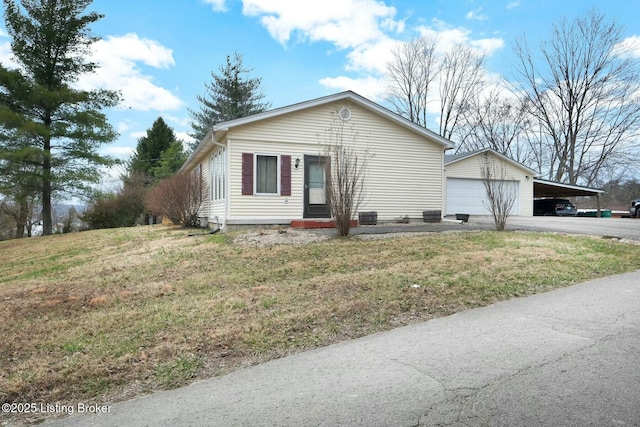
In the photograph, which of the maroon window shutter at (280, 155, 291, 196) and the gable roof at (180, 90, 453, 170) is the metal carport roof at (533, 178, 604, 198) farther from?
the maroon window shutter at (280, 155, 291, 196)

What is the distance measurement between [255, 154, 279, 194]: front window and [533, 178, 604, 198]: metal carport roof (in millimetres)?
15316

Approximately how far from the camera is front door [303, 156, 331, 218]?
39.2 ft

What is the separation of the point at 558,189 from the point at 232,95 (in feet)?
81.2

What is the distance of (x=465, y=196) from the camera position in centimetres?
1788

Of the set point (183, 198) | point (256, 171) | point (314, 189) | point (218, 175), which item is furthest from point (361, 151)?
point (183, 198)

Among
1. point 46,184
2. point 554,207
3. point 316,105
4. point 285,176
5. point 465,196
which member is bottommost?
point 554,207

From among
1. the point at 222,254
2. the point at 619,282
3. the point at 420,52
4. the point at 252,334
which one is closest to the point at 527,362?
the point at 252,334

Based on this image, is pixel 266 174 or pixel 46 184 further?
pixel 46 184

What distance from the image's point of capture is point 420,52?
31.3m

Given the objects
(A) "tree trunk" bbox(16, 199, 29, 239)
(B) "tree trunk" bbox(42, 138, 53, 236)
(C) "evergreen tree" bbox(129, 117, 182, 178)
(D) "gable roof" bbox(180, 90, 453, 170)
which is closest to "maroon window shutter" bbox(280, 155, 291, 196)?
(D) "gable roof" bbox(180, 90, 453, 170)

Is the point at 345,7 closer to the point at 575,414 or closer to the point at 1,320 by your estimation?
the point at 1,320

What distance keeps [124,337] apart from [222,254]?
13.6 feet

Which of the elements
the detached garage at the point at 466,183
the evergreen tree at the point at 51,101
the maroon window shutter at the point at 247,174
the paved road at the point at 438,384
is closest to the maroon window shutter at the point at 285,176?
the maroon window shutter at the point at 247,174

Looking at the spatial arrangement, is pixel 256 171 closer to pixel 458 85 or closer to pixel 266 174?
pixel 266 174
